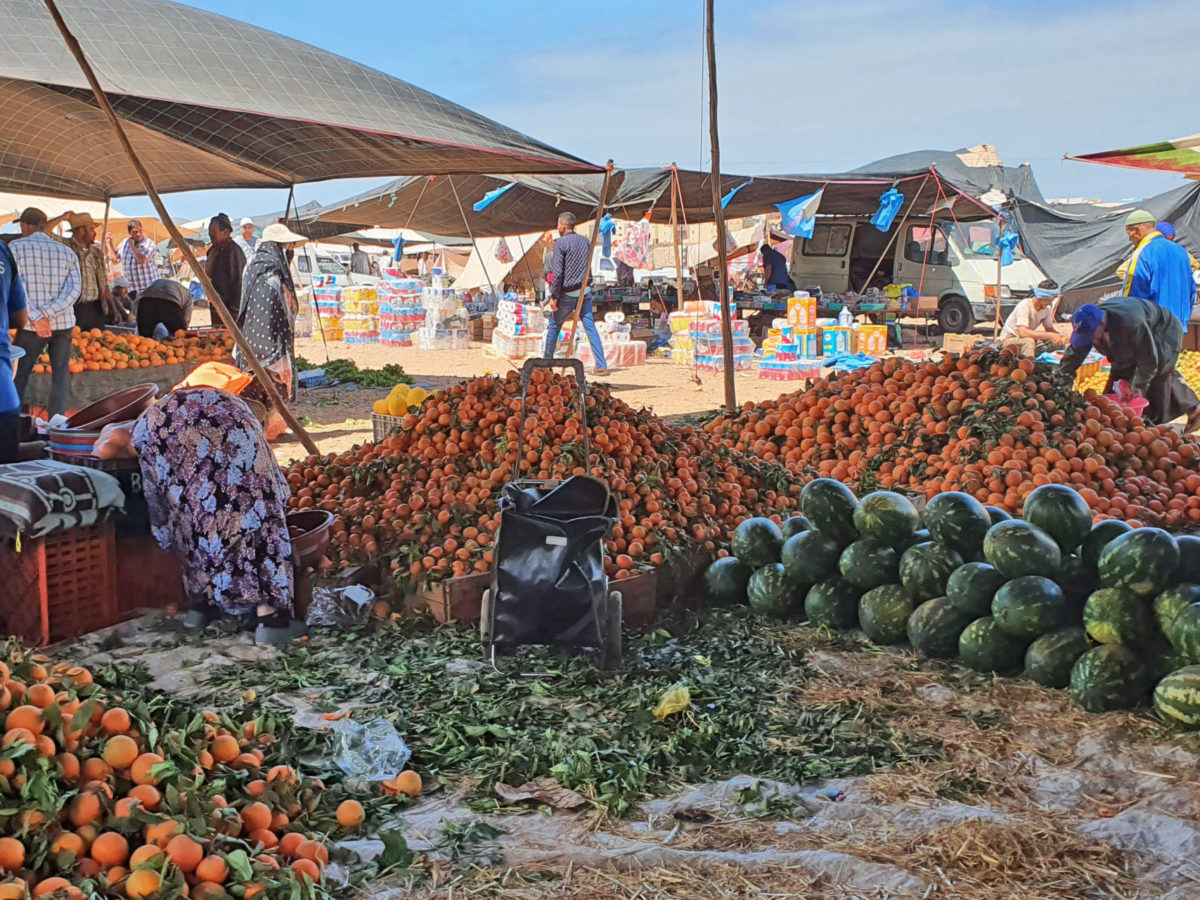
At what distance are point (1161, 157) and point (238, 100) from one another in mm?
7238

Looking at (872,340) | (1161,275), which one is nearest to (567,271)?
(872,340)

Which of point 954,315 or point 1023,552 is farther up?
point 954,315

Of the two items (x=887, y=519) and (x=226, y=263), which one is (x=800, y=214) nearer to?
(x=226, y=263)

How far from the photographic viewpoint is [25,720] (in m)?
2.36

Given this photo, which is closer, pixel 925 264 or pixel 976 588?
pixel 976 588

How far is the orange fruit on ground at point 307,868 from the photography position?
236 cm

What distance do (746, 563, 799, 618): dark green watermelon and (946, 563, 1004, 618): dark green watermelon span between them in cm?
76

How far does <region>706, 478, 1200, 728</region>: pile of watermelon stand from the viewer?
348cm

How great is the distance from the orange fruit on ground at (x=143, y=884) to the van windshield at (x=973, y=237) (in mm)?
20511

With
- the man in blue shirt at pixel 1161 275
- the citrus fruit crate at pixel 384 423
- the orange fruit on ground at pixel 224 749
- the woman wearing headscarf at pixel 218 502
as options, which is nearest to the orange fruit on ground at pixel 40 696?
the orange fruit on ground at pixel 224 749

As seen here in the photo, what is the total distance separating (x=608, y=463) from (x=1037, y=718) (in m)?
2.28

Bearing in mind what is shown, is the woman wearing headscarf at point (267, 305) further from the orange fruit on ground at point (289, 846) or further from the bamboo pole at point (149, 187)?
the orange fruit on ground at point (289, 846)

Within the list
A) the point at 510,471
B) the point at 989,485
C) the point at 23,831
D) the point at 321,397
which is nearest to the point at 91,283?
the point at 321,397

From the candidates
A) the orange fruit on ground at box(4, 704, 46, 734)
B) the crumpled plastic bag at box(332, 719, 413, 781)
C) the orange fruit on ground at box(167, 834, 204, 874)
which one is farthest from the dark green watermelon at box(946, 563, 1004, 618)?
the orange fruit on ground at box(4, 704, 46, 734)
